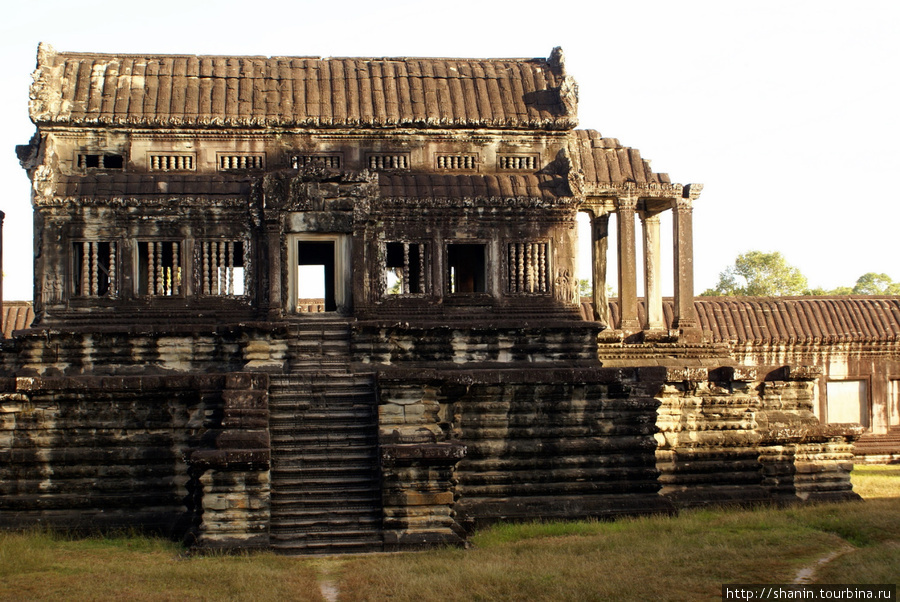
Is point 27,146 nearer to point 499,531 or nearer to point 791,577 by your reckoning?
point 499,531

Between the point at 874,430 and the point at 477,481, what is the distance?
1760 cm

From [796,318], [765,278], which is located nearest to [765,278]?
[765,278]

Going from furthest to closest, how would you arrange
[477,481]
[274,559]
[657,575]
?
[477,481] < [274,559] < [657,575]

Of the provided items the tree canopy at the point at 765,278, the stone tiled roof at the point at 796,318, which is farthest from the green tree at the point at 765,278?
the stone tiled roof at the point at 796,318

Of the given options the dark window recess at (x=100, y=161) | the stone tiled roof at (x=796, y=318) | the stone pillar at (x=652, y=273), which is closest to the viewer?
the dark window recess at (x=100, y=161)

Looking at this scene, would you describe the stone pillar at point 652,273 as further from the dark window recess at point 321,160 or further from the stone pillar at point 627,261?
the dark window recess at point 321,160

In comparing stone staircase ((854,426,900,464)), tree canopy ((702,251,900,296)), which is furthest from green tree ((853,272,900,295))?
stone staircase ((854,426,900,464))

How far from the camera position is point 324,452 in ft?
47.9

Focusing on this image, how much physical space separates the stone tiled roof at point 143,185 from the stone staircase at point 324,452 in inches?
119

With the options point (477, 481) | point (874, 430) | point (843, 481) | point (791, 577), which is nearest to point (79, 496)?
point (477, 481)

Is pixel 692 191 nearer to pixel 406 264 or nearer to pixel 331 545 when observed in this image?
pixel 406 264

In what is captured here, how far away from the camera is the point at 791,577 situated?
451 inches

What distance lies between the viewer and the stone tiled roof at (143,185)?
679 inches

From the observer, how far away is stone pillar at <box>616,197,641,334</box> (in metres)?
19.8
